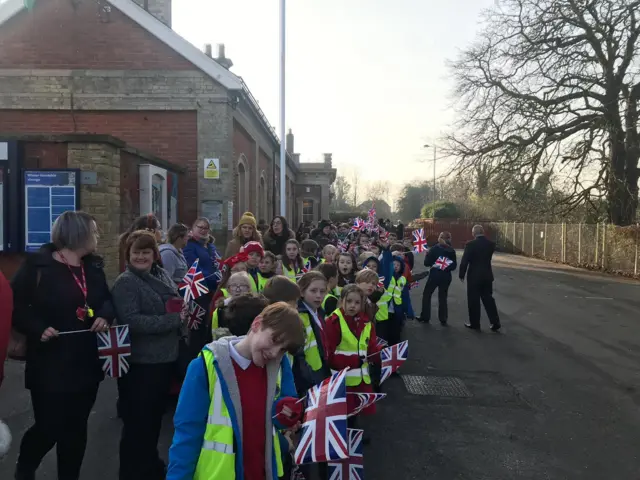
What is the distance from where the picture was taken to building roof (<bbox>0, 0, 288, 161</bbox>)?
1305cm

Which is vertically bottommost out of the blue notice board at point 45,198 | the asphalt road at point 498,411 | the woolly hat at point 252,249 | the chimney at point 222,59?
the asphalt road at point 498,411

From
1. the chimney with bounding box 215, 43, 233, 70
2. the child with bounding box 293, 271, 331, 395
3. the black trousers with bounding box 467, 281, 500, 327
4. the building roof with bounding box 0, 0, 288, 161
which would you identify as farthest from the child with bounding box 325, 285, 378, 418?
the chimney with bounding box 215, 43, 233, 70

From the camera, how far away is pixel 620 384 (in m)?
6.64

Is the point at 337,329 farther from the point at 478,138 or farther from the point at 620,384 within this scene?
the point at 478,138

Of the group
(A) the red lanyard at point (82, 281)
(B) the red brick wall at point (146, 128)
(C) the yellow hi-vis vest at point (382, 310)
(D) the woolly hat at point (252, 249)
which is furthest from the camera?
(B) the red brick wall at point (146, 128)

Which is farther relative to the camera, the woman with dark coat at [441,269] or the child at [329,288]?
the woman with dark coat at [441,269]

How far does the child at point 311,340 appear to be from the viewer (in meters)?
3.90

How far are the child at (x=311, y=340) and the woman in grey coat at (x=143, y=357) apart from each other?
35.8 inches

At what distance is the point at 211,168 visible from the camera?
13289 mm

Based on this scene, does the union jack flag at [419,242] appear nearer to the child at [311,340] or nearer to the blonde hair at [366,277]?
the blonde hair at [366,277]

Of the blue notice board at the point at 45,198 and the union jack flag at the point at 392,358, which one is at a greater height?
the blue notice board at the point at 45,198

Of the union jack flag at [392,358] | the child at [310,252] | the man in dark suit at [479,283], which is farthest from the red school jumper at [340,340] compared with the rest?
the man in dark suit at [479,283]

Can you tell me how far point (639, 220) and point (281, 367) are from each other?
74.7 feet

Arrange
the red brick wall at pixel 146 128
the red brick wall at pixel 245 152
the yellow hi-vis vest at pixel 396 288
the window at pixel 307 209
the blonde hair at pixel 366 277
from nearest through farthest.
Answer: the blonde hair at pixel 366 277 → the yellow hi-vis vest at pixel 396 288 → the red brick wall at pixel 146 128 → the red brick wall at pixel 245 152 → the window at pixel 307 209
